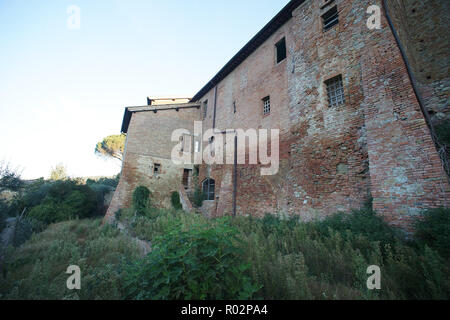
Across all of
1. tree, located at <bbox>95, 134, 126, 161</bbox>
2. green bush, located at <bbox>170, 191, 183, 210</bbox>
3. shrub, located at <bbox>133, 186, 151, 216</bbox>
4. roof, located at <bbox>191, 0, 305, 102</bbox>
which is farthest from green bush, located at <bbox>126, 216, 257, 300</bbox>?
tree, located at <bbox>95, 134, 126, 161</bbox>

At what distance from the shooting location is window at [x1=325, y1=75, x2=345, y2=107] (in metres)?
6.71

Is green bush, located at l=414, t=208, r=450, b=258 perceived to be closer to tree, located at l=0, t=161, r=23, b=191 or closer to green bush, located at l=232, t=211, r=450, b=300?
green bush, located at l=232, t=211, r=450, b=300

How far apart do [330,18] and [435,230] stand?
331 inches

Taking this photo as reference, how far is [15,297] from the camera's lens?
8.45 ft

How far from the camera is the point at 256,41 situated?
11094 millimetres

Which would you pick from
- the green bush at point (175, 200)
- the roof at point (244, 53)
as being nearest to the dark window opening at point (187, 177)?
the green bush at point (175, 200)

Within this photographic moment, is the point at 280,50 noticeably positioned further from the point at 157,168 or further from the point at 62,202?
the point at 62,202

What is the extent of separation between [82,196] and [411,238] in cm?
1601

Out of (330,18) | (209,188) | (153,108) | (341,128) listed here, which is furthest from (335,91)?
(153,108)

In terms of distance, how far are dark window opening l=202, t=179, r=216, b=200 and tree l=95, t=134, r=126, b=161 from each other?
1569cm

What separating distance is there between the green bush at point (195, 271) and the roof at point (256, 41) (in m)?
11.2

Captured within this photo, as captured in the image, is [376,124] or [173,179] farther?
[173,179]
